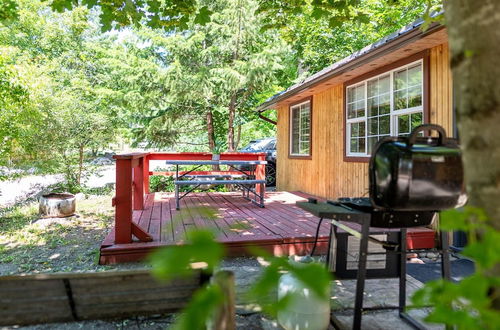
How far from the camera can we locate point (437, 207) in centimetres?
167

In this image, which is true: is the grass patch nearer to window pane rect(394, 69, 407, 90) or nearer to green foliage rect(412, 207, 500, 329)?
green foliage rect(412, 207, 500, 329)

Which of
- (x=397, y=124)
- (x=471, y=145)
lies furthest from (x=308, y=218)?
(x=471, y=145)

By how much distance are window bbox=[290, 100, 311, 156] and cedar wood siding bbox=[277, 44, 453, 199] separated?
22 cm

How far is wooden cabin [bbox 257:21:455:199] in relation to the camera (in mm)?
4215

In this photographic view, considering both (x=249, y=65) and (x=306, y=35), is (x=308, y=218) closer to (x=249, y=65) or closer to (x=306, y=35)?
(x=249, y=65)

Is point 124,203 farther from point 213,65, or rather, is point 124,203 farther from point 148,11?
point 213,65

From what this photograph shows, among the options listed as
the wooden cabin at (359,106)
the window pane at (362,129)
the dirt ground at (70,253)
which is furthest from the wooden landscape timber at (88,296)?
the window pane at (362,129)

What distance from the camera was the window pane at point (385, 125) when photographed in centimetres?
536

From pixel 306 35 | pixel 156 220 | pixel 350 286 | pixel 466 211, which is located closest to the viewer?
pixel 466 211

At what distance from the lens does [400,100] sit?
506 cm

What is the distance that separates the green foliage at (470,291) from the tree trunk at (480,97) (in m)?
0.06

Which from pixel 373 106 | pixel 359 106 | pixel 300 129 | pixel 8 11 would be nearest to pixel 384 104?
pixel 373 106

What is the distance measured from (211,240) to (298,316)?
183 centimetres

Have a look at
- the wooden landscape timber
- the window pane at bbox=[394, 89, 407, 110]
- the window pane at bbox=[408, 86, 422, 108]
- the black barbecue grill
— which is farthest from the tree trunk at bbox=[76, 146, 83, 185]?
the wooden landscape timber
